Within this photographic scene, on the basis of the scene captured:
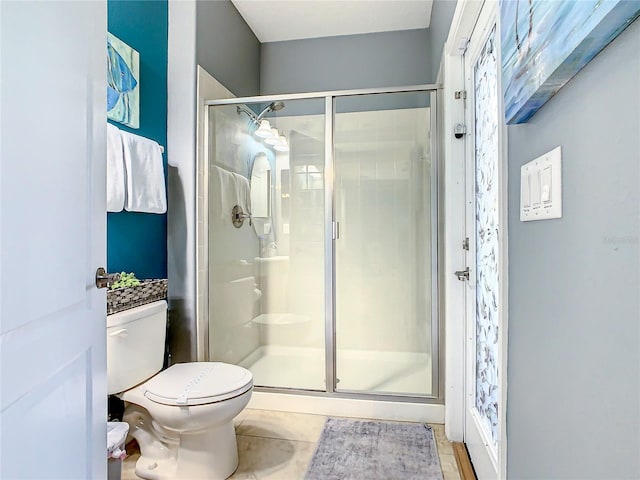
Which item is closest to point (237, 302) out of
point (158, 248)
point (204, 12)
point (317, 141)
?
point (158, 248)

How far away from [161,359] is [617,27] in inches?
78.8

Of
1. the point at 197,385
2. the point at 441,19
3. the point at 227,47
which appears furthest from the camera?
the point at 227,47

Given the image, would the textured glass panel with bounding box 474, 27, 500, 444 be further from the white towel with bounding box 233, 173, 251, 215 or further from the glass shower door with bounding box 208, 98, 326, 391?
the white towel with bounding box 233, 173, 251, 215

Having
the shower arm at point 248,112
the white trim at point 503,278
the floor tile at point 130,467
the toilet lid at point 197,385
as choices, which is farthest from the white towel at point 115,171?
the white trim at point 503,278

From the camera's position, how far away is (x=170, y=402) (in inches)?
58.1

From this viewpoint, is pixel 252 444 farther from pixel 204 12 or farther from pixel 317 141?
pixel 204 12

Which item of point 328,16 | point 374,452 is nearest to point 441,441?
point 374,452

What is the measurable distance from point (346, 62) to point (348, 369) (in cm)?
239

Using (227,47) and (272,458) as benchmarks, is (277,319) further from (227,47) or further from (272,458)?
(227,47)

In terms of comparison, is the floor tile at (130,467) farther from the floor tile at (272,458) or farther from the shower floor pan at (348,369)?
the shower floor pan at (348,369)

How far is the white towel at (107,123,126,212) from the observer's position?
165 cm

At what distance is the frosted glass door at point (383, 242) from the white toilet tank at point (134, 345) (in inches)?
41.2

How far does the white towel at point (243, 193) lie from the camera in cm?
250

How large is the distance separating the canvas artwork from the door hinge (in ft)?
5.95
